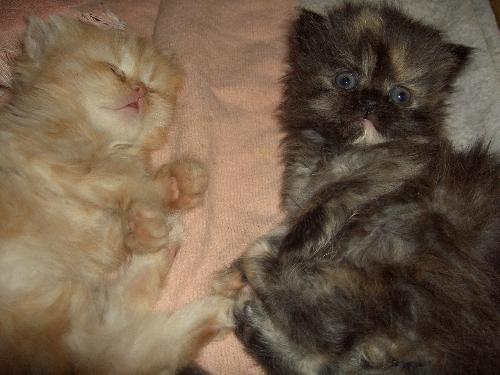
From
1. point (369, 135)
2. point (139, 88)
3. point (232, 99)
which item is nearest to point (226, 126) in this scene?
point (232, 99)

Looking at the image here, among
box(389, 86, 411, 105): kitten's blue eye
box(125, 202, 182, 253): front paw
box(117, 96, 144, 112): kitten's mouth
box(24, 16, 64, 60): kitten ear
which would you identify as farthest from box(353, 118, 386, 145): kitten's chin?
box(24, 16, 64, 60): kitten ear

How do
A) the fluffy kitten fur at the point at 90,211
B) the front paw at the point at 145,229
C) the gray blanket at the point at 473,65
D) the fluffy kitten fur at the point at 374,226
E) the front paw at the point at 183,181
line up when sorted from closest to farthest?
1. the fluffy kitten fur at the point at 374,226
2. the fluffy kitten fur at the point at 90,211
3. the front paw at the point at 145,229
4. the front paw at the point at 183,181
5. the gray blanket at the point at 473,65

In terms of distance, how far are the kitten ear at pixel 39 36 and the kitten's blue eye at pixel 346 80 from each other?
4.25 ft

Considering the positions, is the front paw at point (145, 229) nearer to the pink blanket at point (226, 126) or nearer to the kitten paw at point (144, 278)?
the kitten paw at point (144, 278)

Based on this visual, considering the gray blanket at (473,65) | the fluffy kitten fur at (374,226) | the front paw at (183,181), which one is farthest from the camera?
the gray blanket at (473,65)

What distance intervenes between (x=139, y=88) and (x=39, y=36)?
1.65ft

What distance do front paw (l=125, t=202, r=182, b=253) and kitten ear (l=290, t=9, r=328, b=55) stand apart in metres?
1.03

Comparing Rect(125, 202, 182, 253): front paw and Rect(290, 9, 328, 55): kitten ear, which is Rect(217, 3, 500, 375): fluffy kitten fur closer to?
Rect(290, 9, 328, 55): kitten ear

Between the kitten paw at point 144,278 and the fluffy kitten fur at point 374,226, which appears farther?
the kitten paw at point 144,278

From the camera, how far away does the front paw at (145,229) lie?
6.42 ft

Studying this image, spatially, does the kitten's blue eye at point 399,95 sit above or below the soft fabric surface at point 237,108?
above

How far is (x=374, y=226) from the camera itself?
176cm

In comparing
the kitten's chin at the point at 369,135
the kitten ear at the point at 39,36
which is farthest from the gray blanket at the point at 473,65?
the kitten ear at the point at 39,36

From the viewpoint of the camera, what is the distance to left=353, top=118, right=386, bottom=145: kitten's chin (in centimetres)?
197
